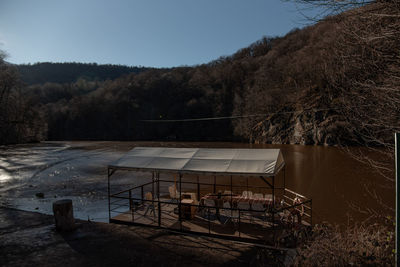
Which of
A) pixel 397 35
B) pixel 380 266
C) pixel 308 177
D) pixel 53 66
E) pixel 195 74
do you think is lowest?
pixel 308 177

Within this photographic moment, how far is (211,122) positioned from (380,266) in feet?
319

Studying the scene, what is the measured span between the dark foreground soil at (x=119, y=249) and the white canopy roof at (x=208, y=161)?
2436 mm

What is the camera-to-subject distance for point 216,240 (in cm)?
981

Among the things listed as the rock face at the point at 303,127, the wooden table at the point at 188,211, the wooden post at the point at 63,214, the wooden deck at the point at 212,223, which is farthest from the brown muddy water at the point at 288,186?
the rock face at the point at 303,127

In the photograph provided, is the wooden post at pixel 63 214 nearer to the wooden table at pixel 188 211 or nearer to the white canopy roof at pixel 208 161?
the white canopy roof at pixel 208 161

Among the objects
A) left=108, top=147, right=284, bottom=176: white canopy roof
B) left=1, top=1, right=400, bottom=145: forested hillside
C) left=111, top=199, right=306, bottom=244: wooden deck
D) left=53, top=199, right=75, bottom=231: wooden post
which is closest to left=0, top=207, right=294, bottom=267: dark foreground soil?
left=53, top=199, right=75, bottom=231: wooden post

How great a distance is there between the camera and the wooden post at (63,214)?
1074cm

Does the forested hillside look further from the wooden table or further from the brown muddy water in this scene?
the wooden table

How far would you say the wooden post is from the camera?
10.7m

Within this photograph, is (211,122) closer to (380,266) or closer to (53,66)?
(380,266)

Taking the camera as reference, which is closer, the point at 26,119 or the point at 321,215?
the point at 321,215

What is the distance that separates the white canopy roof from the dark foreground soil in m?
2.44

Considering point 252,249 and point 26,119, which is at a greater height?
point 26,119

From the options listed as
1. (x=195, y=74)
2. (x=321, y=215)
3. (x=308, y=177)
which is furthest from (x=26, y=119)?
(x=195, y=74)
